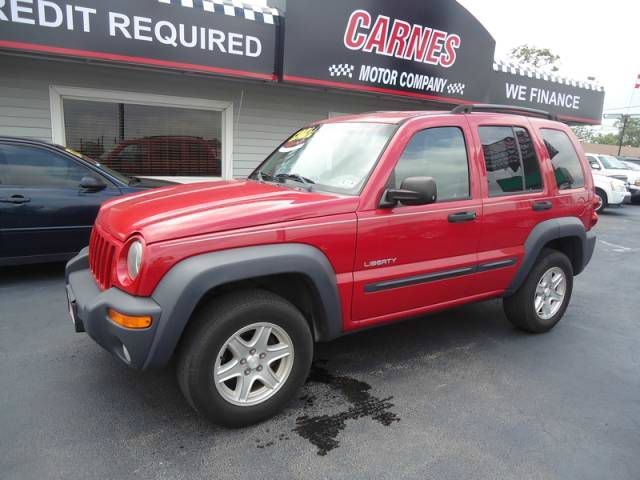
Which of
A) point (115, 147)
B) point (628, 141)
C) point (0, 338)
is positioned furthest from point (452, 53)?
point (628, 141)

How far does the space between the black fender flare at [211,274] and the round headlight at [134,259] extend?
0.15 metres

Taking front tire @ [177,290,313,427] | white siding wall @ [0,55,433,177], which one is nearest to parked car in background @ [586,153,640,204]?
white siding wall @ [0,55,433,177]

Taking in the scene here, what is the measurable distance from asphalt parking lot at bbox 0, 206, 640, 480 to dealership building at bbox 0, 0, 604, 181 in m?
4.35

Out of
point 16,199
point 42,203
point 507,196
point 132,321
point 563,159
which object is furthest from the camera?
point 42,203

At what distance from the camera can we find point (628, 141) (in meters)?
74.7

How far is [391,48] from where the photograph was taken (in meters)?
8.99

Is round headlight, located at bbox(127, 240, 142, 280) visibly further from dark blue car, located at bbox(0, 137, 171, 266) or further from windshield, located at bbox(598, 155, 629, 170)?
windshield, located at bbox(598, 155, 629, 170)

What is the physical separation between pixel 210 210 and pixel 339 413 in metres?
1.46

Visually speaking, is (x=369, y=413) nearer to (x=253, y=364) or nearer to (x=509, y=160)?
(x=253, y=364)

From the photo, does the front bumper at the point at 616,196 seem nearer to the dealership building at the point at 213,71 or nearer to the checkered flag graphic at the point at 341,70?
the dealership building at the point at 213,71

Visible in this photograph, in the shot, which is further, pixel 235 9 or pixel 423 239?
pixel 235 9

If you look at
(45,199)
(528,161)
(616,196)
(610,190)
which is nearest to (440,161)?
(528,161)

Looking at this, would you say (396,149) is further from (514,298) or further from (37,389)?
(37,389)

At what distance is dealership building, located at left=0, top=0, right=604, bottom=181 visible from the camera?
6.67 m
